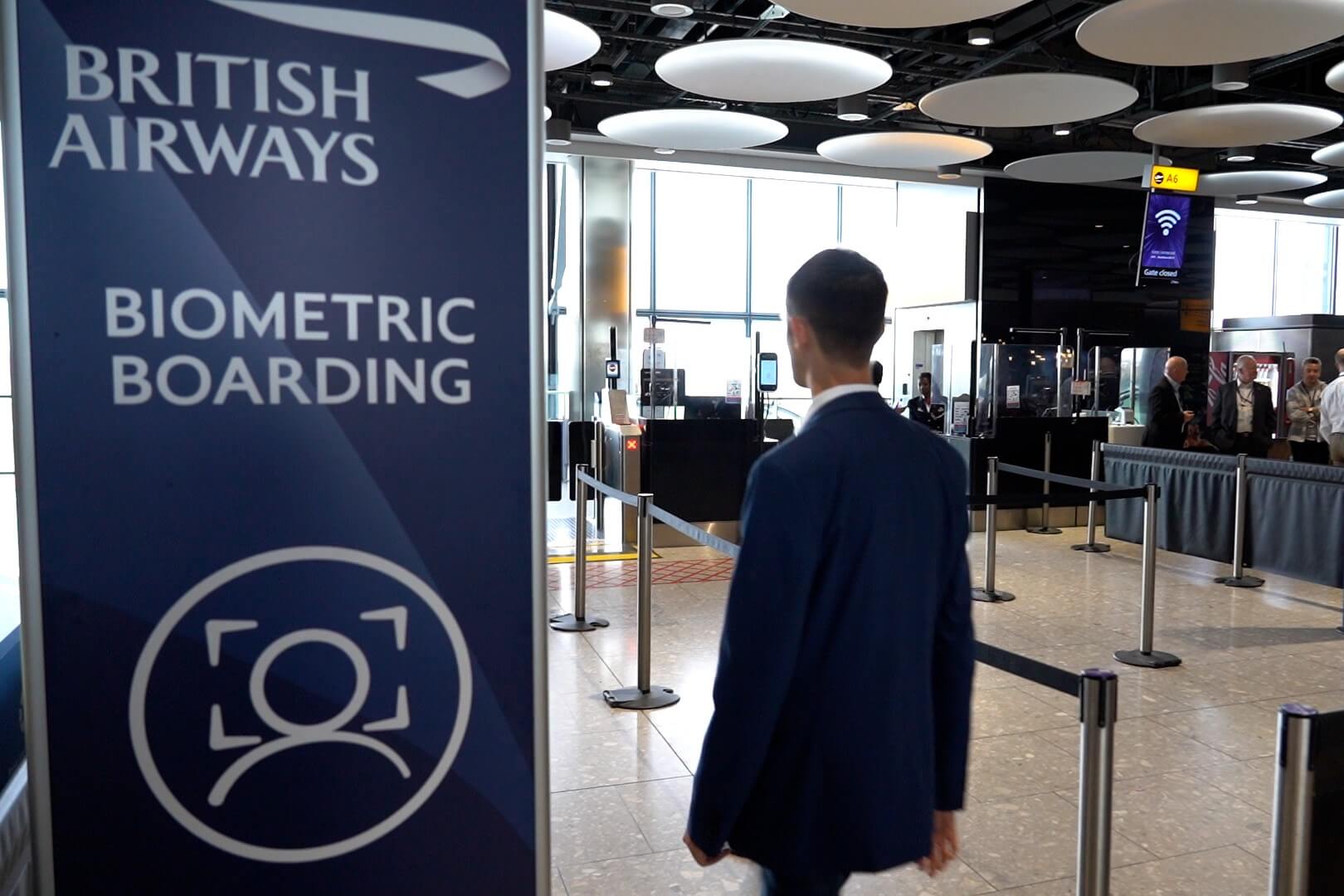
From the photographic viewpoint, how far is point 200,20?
141cm

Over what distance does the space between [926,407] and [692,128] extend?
16.9ft

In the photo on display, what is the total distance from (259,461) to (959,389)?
12.0 m

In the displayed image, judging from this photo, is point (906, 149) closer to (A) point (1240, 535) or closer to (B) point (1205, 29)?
(B) point (1205, 29)

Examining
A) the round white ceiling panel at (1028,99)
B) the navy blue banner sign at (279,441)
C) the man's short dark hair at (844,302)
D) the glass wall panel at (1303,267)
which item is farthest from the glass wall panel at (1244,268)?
the navy blue banner sign at (279,441)

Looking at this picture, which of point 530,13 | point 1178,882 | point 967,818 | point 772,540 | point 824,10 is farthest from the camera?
point 824,10

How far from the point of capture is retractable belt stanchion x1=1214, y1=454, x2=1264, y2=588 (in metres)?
8.12

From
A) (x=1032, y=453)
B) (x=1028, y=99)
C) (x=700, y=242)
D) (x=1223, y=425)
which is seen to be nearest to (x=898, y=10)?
(x=1028, y=99)

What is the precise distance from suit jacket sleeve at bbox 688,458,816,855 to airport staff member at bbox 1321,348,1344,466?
10.1 meters

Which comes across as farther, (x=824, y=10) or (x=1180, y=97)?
(x=1180, y=97)

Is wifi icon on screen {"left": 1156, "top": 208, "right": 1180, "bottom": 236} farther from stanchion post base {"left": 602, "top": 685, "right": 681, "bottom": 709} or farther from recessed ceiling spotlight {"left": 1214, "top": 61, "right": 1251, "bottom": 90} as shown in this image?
stanchion post base {"left": 602, "top": 685, "right": 681, "bottom": 709}

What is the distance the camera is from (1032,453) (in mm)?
11977

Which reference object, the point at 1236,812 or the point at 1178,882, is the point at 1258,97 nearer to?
the point at 1236,812

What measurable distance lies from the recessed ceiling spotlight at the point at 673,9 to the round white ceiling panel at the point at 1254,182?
7627 millimetres

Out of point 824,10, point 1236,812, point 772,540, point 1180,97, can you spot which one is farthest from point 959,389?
point 772,540
